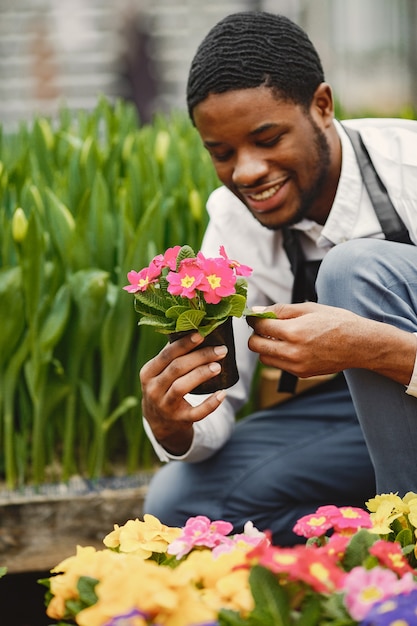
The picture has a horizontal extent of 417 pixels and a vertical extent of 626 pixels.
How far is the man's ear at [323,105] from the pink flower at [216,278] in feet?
2.22

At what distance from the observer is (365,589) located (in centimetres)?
96

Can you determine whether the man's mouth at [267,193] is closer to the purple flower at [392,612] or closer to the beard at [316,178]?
the beard at [316,178]

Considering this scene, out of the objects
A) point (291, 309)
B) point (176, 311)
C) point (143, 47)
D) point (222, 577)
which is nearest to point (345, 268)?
point (291, 309)

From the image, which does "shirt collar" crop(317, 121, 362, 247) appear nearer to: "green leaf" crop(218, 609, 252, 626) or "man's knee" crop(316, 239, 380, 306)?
"man's knee" crop(316, 239, 380, 306)

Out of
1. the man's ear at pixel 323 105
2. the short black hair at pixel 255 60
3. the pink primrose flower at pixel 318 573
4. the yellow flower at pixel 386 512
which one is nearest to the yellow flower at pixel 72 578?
the pink primrose flower at pixel 318 573

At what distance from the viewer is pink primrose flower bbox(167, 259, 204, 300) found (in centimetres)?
129

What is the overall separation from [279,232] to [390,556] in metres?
1.06

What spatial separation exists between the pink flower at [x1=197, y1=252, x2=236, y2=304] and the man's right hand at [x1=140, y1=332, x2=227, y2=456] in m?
0.12

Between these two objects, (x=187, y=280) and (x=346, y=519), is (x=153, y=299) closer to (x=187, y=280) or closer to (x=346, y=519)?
(x=187, y=280)

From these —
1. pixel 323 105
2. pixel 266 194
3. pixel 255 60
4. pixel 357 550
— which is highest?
pixel 255 60

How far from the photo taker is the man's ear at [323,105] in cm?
188

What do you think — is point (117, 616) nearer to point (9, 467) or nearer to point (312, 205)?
point (312, 205)

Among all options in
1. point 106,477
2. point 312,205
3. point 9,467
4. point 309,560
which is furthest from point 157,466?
point 309,560

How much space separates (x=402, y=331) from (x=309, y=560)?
64 cm
